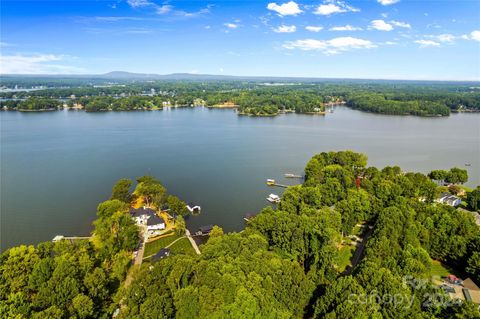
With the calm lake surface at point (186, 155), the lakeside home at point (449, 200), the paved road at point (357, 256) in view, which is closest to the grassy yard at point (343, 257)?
the paved road at point (357, 256)

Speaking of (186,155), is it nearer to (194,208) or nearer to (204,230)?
(194,208)

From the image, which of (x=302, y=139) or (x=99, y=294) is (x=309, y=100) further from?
(x=99, y=294)

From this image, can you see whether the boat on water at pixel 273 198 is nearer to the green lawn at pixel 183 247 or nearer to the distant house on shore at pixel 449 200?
the green lawn at pixel 183 247

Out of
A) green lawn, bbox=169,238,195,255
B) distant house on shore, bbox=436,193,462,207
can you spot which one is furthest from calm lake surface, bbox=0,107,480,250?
distant house on shore, bbox=436,193,462,207

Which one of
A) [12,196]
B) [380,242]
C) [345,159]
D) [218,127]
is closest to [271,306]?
[380,242]

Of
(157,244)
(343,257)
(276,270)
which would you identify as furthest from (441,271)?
(157,244)
